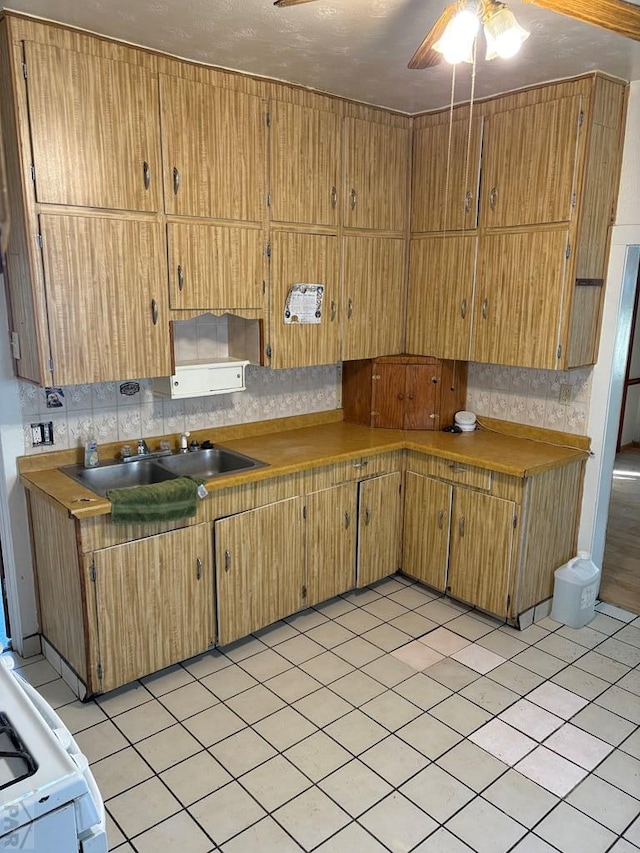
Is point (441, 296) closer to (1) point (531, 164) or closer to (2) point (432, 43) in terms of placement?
(1) point (531, 164)

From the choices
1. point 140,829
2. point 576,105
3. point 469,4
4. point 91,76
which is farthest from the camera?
point 576,105

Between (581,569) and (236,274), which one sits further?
(581,569)

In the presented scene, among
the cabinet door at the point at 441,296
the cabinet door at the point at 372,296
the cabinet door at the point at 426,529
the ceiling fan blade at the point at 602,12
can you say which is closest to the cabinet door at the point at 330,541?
the cabinet door at the point at 426,529

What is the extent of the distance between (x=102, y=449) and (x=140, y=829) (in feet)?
5.35

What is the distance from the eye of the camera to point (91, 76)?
2.45 metres

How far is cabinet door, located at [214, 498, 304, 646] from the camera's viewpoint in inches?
115

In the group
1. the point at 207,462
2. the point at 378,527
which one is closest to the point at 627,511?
the point at 378,527

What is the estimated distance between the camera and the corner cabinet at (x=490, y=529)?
3166 millimetres

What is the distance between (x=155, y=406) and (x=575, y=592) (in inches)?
94.1

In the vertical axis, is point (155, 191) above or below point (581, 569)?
above

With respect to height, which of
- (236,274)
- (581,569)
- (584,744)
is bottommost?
(584,744)

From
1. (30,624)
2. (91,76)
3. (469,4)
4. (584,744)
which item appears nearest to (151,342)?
(91,76)

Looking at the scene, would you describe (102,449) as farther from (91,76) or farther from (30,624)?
(91,76)

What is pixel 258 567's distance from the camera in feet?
10.0
